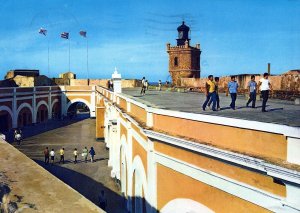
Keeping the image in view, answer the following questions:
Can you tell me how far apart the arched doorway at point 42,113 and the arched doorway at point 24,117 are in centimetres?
192

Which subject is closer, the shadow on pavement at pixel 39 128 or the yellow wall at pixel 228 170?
the yellow wall at pixel 228 170

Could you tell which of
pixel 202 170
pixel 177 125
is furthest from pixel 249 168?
pixel 177 125

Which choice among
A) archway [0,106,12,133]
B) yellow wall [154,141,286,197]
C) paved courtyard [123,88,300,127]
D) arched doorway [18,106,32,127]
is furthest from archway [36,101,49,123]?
yellow wall [154,141,286,197]

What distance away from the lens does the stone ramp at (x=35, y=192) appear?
6090 millimetres

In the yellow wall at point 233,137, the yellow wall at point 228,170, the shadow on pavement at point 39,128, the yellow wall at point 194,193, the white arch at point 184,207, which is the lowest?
the shadow on pavement at point 39,128

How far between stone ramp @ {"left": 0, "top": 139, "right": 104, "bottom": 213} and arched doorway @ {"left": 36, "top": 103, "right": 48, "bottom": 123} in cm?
2821

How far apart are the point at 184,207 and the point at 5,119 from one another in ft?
89.1

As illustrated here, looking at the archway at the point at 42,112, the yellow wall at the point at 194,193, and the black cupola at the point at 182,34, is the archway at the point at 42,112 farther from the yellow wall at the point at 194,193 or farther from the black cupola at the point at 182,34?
the yellow wall at the point at 194,193

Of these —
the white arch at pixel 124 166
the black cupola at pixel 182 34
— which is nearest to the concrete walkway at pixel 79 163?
the white arch at pixel 124 166

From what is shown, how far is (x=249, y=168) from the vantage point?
4.73 meters

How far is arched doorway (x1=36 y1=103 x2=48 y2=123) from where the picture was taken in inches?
1437

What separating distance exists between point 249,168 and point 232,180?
1.64 feet

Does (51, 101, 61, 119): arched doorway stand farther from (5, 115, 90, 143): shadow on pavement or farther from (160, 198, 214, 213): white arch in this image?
(160, 198, 214, 213): white arch

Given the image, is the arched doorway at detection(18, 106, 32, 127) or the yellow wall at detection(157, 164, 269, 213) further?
the arched doorway at detection(18, 106, 32, 127)
